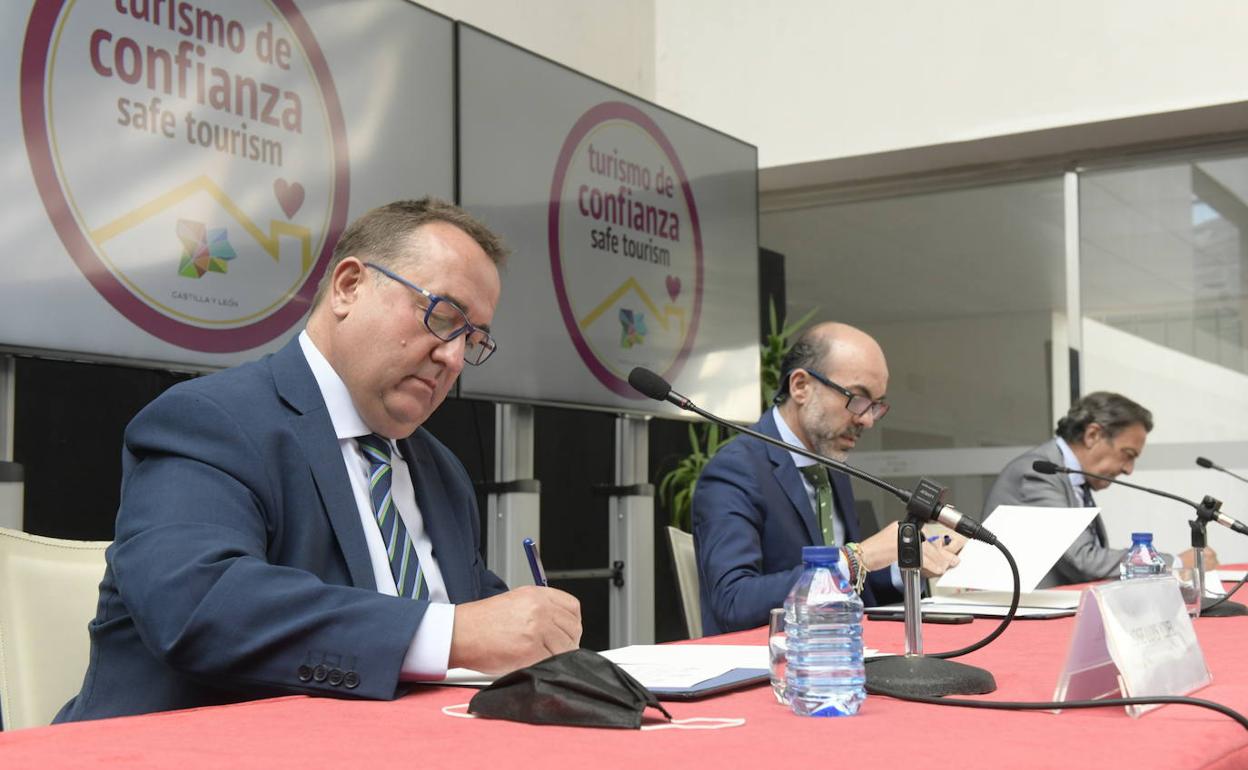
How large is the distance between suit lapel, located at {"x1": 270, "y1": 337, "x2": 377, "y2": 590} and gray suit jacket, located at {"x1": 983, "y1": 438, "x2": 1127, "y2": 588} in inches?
110

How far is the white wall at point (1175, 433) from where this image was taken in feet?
17.2

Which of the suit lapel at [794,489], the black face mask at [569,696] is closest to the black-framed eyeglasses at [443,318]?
the black face mask at [569,696]

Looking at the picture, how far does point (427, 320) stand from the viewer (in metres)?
1.90

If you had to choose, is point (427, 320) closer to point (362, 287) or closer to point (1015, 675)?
point (362, 287)

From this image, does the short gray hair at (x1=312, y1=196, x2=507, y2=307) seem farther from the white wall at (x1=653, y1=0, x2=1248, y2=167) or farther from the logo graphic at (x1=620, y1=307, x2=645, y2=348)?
the white wall at (x1=653, y1=0, x2=1248, y2=167)

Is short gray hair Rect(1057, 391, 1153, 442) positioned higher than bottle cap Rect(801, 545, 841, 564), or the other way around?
short gray hair Rect(1057, 391, 1153, 442)

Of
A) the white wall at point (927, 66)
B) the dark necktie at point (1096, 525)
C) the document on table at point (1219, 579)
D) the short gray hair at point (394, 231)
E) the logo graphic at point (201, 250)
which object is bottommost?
the document on table at point (1219, 579)

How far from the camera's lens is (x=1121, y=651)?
3.94 ft

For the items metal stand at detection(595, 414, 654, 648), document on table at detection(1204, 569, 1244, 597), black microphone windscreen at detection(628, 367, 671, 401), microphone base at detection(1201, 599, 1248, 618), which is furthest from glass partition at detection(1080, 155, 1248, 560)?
black microphone windscreen at detection(628, 367, 671, 401)

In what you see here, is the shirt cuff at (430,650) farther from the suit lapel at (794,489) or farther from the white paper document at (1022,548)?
the suit lapel at (794,489)

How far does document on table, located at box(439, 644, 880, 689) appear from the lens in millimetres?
1416

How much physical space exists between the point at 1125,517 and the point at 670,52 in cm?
286

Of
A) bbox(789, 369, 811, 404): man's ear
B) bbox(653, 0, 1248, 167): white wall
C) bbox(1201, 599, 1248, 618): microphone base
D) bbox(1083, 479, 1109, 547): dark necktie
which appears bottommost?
bbox(1201, 599, 1248, 618): microphone base

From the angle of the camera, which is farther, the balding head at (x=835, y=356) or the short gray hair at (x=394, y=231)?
the balding head at (x=835, y=356)
